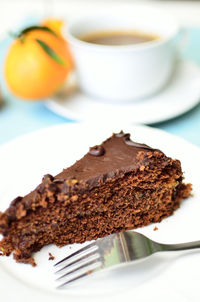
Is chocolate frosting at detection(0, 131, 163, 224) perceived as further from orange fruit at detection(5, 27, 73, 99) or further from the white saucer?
orange fruit at detection(5, 27, 73, 99)

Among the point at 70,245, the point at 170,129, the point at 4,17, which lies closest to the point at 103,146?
the point at 70,245

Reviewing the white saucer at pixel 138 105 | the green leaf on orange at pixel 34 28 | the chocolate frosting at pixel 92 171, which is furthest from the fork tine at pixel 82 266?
the green leaf on orange at pixel 34 28

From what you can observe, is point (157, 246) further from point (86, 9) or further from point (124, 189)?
point (86, 9)

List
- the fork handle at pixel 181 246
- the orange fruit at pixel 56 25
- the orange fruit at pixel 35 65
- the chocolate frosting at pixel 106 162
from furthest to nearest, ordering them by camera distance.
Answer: the orange fruit at pixel 56 25 → the orange fruit at pixel 35 65 → the chocolate frosting at pixel 106 162 → the fork handle at pixel 181 246

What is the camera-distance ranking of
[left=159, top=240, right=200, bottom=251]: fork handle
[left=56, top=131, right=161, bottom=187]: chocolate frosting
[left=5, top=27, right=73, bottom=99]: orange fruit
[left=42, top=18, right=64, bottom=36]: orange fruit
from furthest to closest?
[left=42, top=18, right=64, bottom=36]: orange fruit
[left=5, top=27, right=73, bottom=99]: orange fruit
[left=56, top=131, right=161, bottom=187]: chocolate frosting
[left=159, top=240, right=200, bottom=251]: fork handle

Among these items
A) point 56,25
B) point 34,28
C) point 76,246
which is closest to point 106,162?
point 76,246

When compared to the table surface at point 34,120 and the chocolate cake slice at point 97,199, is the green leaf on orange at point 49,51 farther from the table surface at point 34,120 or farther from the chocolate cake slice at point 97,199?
the chocolate cake slice at point 97,199

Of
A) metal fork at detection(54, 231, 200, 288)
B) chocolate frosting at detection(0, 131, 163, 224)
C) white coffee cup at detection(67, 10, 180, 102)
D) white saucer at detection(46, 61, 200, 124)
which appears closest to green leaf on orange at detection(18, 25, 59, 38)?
white coffee cup at detection(67, 10, 180, 102)
